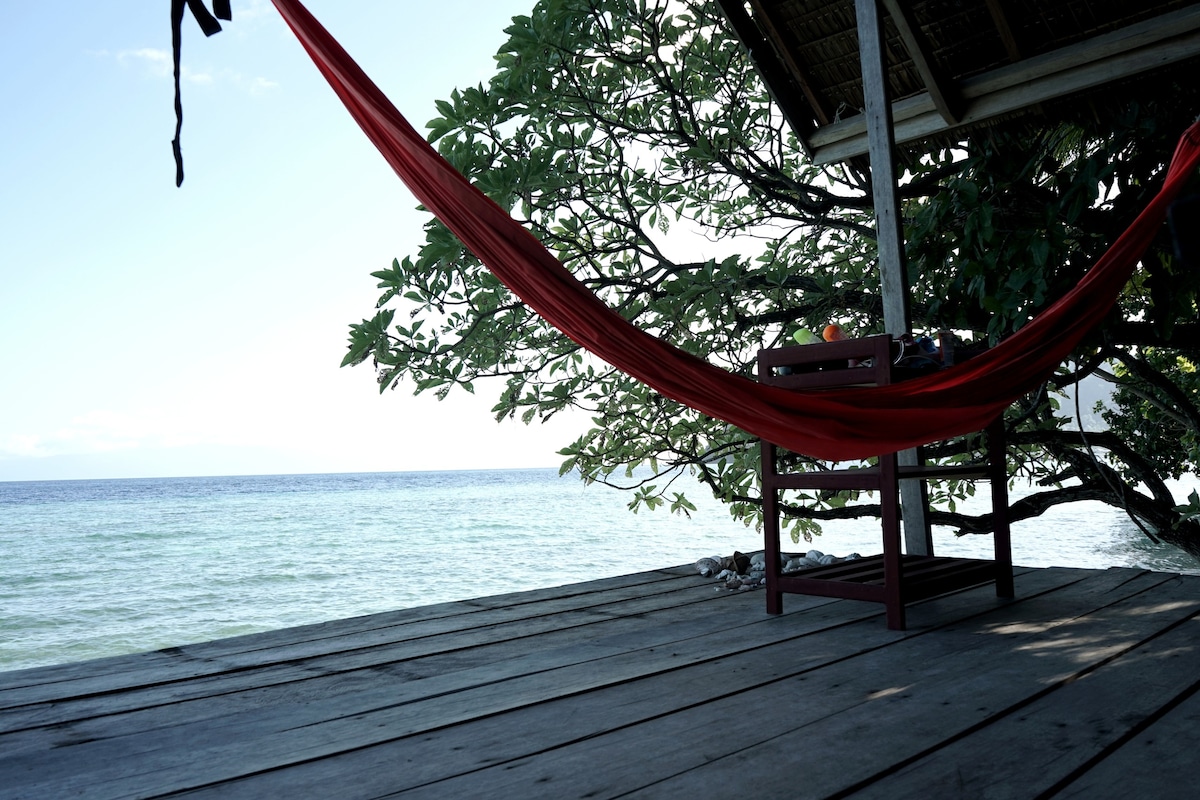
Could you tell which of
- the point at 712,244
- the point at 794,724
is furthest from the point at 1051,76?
the point at 794,724

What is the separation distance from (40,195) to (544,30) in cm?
2221

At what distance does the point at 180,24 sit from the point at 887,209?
1.94 metres

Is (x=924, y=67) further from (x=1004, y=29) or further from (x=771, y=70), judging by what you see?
(x=771, y=70)

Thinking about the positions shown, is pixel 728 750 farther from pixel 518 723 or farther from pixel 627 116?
pixel 627 116

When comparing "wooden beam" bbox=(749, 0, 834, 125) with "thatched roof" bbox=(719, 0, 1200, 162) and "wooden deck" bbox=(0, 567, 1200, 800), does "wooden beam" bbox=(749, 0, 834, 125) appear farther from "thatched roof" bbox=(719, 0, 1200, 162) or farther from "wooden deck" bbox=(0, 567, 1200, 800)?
"wooden deck" bbox=(0, 567, 1200, 800)

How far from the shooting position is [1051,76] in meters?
2.65

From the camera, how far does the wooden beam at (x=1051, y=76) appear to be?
2396 millimetres

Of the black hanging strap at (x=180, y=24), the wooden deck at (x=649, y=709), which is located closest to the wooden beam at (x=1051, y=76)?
the wooden deck at (x=649, y=709)

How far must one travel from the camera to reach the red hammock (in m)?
1.46

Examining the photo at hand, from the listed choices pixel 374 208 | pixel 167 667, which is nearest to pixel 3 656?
pixel 167 667

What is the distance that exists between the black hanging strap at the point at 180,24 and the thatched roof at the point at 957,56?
6.32 feet

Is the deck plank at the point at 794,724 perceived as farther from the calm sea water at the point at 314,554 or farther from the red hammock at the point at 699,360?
the calm sea water at the point at 314,554

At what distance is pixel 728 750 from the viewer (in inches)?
42.8

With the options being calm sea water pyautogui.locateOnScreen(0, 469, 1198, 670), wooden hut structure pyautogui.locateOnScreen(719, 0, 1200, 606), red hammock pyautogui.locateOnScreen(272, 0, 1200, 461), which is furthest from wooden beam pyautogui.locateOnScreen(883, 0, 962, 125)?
calm sea water pyautogui.locateOnScreen(0, 469, 1198, 670)
